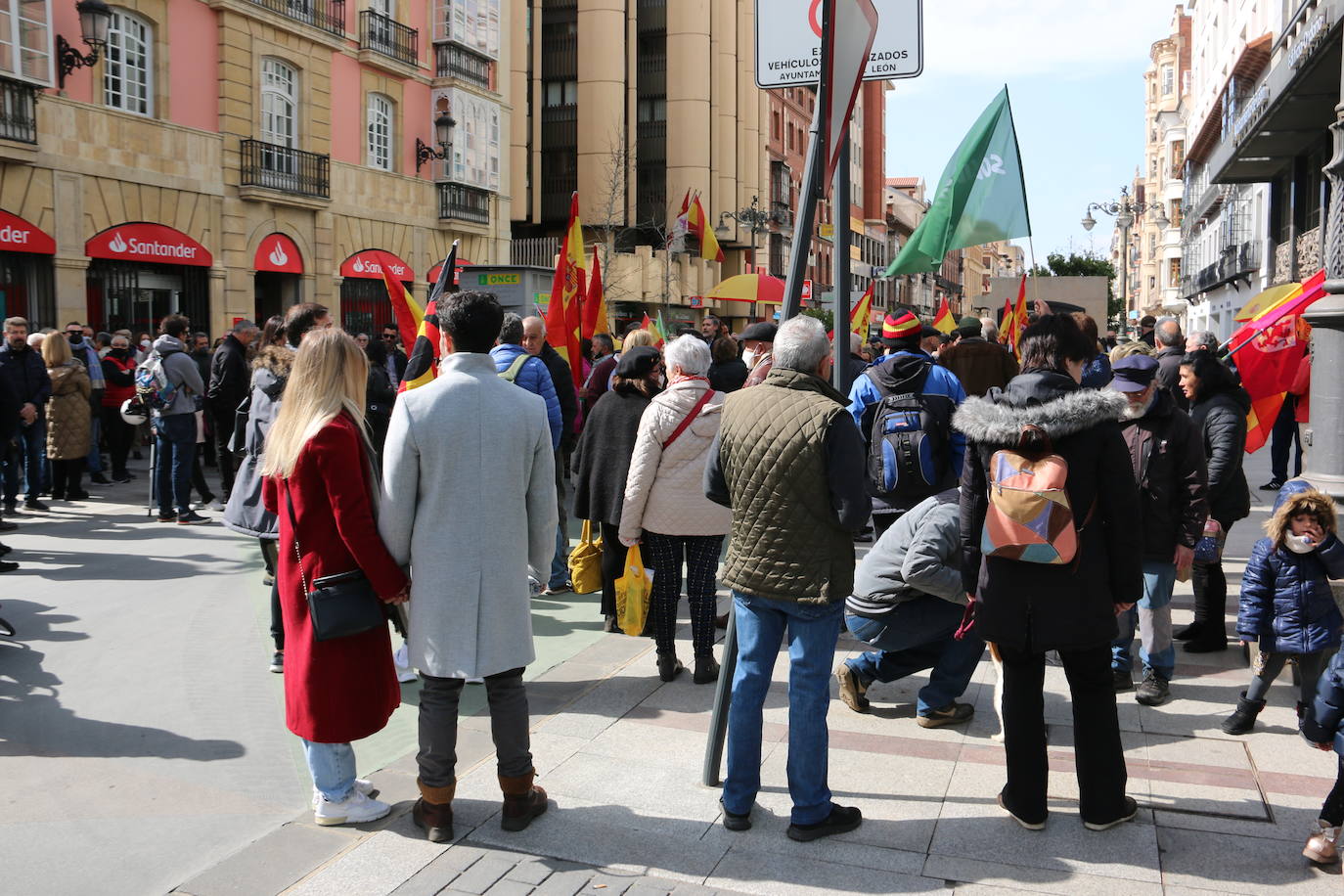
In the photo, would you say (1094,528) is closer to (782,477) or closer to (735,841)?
(782,477)

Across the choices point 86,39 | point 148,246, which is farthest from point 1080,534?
point 148,246

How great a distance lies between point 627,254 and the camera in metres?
42.8

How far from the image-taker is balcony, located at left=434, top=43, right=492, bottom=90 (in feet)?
95.3

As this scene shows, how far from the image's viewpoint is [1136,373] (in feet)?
18.4

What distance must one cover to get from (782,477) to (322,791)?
2.06 m

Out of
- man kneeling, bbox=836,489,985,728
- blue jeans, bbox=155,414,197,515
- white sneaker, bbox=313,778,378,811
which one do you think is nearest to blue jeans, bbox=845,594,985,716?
man kneeling, bbox=836,489,985,728

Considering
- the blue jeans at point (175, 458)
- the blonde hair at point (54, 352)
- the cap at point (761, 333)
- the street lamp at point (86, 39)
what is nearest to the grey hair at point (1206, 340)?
the cap at point (761, 333)

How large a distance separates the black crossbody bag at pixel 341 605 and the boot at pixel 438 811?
2.06ft

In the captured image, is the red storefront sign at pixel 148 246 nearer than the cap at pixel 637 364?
No

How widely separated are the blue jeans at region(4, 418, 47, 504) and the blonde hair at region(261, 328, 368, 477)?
8688mm

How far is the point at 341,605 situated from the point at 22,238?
17055 mm

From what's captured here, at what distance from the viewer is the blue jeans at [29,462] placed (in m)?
11.5

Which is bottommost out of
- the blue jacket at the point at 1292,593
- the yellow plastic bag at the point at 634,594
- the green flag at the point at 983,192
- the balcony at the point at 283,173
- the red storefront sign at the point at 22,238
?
the yellow plastic bag at the point at 634,594

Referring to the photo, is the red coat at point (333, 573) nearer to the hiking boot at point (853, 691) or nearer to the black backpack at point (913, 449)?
the hiking boot at point (853, 691)
